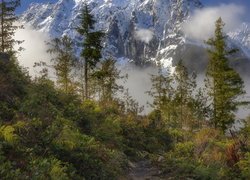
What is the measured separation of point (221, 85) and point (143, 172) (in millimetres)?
25999

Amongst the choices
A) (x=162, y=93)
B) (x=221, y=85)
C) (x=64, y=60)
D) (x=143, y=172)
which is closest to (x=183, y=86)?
(x=162, y=93)

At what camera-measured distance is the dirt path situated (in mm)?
15722

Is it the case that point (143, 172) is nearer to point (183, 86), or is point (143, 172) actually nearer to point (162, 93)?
point (183, 86)

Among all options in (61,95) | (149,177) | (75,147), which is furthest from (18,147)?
(61,95)

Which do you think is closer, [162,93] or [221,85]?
[221,85]

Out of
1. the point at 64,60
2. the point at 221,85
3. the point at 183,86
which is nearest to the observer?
the point at 221,85

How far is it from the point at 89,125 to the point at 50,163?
8207 mm

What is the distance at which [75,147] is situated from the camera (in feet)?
41.2

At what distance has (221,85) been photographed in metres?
41.3

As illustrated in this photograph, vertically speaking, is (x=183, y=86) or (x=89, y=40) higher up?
(x=89, y=40)

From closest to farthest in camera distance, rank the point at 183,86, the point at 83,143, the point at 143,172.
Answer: the point at 83,143
the point at 143,172
the point at 183,86

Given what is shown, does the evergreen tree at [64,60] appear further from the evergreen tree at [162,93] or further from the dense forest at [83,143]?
the evergreen tree at [162,93]

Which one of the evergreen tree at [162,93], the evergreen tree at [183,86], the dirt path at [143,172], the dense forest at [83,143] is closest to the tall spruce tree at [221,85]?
the dense forest at [83,143]

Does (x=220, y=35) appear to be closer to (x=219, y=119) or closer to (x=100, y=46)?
(x=219, y=119)
